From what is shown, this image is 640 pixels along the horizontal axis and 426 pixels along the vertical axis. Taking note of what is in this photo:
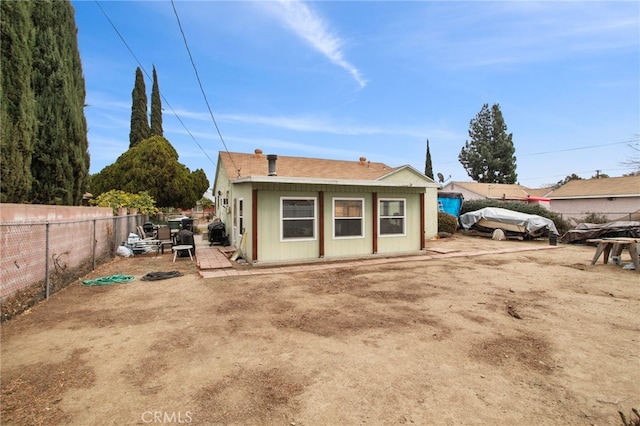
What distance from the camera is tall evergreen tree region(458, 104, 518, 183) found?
39094 mm

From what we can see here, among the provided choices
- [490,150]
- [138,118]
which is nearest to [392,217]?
[138,118]

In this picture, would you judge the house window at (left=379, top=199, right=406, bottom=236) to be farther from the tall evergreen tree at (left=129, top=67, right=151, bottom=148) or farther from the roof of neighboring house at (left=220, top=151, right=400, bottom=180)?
the tall evergreen tree at (left=129, top=67, right=151, bottom=148)

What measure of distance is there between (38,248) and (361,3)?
34.9ft

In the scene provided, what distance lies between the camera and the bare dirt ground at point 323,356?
2525mm

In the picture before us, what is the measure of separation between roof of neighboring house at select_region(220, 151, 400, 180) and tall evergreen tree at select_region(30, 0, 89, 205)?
5.47 metres

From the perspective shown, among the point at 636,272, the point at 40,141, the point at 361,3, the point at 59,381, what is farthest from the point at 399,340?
the point at 40,141

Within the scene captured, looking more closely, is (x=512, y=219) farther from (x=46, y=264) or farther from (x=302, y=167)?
(x=46, y=264)

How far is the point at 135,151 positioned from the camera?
21609 mm

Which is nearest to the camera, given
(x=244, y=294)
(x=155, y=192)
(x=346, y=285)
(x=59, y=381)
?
(x=59, y=381)

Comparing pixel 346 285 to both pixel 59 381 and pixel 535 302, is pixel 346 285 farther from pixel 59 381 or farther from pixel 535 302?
pixel 59 381

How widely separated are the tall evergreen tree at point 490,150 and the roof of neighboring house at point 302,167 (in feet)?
88.2

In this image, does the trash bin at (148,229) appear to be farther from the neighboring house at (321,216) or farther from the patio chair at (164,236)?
the neighboring house at (321,216)

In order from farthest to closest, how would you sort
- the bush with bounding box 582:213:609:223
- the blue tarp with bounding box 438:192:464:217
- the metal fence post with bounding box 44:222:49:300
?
1. the blue tarp with bounding box 438:192:464:217
2. the bush with bounding box 582:213:609:223
3. the metal fence post with bounding box 44:222:49:300

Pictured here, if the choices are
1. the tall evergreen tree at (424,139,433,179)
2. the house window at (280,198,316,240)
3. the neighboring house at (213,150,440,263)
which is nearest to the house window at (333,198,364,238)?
the neighboring house at (213,150,440,263)
